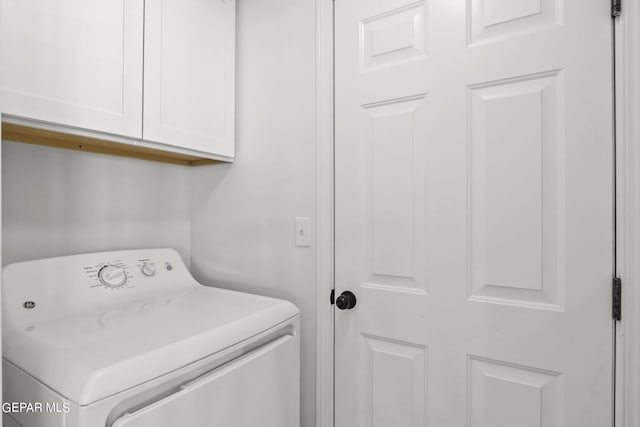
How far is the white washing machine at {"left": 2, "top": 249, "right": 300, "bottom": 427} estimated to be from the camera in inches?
28.4

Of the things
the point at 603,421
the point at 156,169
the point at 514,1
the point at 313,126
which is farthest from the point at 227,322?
the point at 514,1

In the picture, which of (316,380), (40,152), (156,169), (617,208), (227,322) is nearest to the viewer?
(617,208)

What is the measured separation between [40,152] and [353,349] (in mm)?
1305

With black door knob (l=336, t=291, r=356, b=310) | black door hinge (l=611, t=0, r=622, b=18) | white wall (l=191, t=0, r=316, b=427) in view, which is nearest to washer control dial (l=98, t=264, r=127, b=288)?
white wall (l=191, t=0, r=316, b=427)

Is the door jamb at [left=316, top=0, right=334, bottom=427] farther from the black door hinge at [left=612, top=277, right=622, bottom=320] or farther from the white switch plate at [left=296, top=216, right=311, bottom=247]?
the black door hinge at [left=612, top=277, right=622, bottom=320]

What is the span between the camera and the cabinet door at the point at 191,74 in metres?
1.16

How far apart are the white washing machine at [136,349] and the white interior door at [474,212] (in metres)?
0.32

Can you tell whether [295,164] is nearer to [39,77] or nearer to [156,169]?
[156,169]

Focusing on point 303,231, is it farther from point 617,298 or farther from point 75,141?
point 617,298

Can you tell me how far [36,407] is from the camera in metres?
0.75

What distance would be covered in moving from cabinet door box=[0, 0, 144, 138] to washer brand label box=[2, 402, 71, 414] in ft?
2.23

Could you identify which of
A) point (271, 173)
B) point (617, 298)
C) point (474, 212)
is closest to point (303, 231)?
point (271, 173)

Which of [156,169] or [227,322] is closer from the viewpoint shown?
[227,322]

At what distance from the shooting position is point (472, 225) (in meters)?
1.07
